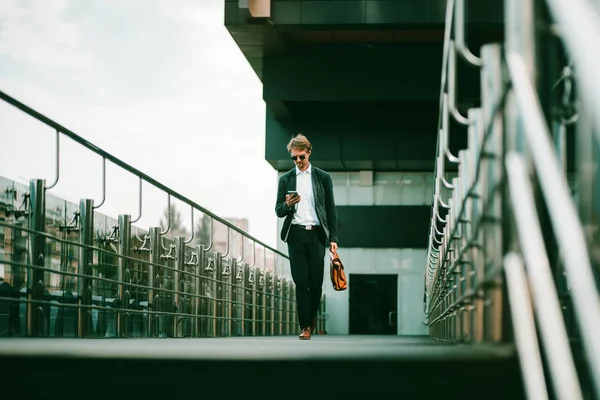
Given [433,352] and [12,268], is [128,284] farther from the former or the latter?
[433,352]

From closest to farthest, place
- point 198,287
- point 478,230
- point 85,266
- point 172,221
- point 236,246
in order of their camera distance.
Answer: point 478,230, point 85,266, point 172,221, point 198,287, point 236,246

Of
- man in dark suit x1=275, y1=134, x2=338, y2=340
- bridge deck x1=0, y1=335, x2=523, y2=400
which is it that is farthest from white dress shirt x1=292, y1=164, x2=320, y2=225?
bridge deck x1=0, y1=335, x2=523, y2=400

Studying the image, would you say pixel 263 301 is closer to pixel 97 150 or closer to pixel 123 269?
pixel 123 269

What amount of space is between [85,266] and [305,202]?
1520 mm

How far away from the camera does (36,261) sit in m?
5.72

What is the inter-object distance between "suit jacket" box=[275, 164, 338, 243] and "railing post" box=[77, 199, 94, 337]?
1253mm

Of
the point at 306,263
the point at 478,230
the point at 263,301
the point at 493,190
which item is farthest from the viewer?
the point at 263,301

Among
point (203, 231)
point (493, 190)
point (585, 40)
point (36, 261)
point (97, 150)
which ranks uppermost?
point (97, 150)

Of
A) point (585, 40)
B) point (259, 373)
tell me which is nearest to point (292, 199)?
point (259, 373)

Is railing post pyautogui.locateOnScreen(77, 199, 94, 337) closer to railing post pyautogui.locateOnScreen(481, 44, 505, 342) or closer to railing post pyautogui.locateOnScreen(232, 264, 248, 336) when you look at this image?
railing post pyautogui.locateOnScreen(481, 44, 505, 342)

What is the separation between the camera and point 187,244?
9258 mm

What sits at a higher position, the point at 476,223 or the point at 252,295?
the point at 476,223

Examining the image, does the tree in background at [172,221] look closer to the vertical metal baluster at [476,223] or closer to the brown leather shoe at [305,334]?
the brown leather shoe at [305,334]

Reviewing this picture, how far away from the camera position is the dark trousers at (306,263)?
6879mm
